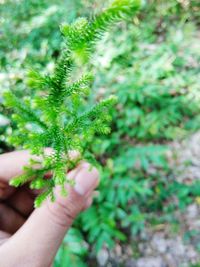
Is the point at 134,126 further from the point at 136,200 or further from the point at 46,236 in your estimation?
the point at 46,236

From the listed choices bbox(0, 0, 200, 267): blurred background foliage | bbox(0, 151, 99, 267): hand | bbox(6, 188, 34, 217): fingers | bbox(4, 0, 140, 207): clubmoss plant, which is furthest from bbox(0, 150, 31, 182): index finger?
bbox(4, 0, 140, 207): clubmoss plant

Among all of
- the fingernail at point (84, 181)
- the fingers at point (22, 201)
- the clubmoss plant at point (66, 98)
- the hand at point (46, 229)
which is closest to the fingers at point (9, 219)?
the fingers at point (22, 201)

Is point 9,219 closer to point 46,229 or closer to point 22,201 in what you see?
point 22,201

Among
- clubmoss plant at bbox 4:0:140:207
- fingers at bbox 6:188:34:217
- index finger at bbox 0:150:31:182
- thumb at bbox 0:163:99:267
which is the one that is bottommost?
thumb at bbox 0:163:99:267

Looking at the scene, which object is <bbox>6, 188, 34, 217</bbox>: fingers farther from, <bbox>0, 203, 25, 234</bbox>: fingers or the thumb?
the thumb

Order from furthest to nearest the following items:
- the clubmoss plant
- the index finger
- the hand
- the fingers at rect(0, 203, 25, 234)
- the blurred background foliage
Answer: the blurred background foliage
the fingers at rect(0, 203, 25, 234)
the index finger
the hand
the clubmoss plant

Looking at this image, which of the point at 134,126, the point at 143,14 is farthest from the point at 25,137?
the point at 143,14
